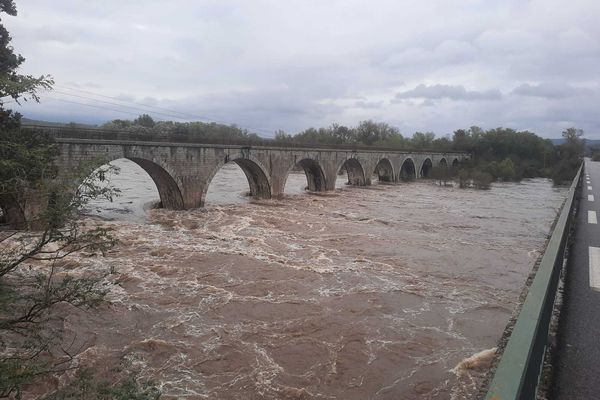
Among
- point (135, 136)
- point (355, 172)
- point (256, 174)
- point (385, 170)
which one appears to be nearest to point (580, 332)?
point (135, 136)

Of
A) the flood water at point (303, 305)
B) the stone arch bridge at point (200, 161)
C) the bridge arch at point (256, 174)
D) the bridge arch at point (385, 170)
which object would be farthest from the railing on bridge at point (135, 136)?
the bridge arch at point (385, 170)

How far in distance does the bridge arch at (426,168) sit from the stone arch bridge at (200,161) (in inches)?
746

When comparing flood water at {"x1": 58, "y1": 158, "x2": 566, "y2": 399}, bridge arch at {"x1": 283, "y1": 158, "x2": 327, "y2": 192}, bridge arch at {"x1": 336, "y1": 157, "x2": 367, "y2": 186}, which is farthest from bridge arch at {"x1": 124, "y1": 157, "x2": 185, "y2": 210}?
bridge arch at {"x1": 336, "y1": 157, "x2": 367, "y2": 186}

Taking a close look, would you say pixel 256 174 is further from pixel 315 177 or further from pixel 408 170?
pixel 408 170

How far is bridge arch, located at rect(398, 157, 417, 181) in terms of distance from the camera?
178 feet

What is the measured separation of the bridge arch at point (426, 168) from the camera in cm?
5997

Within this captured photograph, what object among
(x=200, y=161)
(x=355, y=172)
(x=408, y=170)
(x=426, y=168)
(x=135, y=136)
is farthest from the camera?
(x=426, y=168)

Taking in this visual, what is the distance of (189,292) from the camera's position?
11.4 meters

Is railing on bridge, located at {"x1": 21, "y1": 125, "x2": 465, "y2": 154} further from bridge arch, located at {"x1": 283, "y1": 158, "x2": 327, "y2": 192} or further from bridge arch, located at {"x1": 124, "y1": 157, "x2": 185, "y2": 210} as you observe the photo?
bridge arch, located at {"x1": 283, "y1": 158, "x2": 327, "y2": 192}

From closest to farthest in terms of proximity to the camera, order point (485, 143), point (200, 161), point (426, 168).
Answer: point (200, 161)
point (426, 168)
point (485, 143)

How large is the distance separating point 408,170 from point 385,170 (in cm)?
787

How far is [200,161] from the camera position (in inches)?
931

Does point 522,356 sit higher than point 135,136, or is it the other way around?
point 135,136

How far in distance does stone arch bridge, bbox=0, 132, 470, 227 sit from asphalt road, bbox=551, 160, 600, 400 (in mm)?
11306
